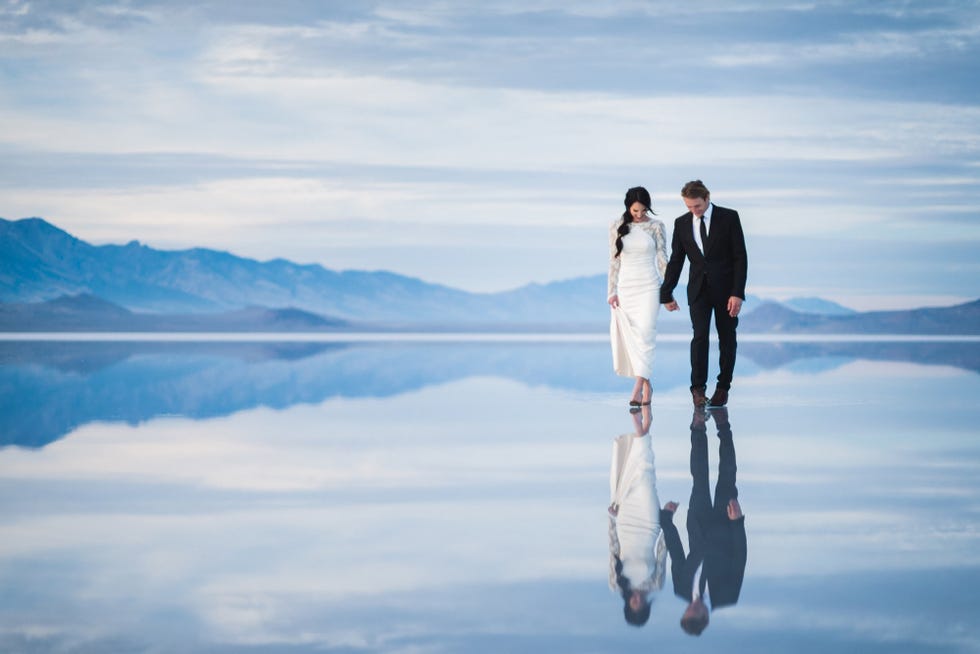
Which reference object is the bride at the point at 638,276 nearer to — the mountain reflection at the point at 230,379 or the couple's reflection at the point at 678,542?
the mountain reflection at the point at 230,379

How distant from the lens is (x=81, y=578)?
13.5ft

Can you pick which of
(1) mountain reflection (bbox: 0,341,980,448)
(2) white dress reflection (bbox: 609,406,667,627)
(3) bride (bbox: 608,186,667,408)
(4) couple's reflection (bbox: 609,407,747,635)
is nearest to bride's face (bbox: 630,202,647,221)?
(3) bride (bbox: 608,186,667,408)

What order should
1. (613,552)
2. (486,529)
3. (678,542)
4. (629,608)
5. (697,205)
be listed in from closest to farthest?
(629,608), (613,552), (678,542), (486,529), (697,205)

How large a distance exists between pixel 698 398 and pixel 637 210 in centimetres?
177

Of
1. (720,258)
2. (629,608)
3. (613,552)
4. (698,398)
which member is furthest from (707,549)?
(720,258)

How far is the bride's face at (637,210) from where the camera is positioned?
439 inches

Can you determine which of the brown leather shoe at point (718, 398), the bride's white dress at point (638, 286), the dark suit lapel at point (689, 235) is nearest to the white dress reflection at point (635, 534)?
the brown leather shoe at point (718, 398)

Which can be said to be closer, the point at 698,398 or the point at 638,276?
the point at 698,398

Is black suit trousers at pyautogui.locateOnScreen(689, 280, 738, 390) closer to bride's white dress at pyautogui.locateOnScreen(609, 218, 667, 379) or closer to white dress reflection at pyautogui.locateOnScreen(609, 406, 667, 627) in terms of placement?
bride's white dress at pyautogui.locateOnScreen(609, 218, 667, 379)

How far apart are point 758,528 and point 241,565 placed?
2032 millimetres

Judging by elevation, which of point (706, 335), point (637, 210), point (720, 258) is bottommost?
point (706, 335)

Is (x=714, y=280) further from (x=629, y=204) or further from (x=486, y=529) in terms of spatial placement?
(x=486, y=529)

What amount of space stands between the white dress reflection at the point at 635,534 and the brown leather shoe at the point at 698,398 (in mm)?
3415

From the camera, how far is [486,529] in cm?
500
